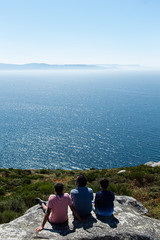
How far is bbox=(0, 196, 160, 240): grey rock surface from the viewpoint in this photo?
5.05 meters

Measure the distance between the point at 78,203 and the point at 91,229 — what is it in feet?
2.83

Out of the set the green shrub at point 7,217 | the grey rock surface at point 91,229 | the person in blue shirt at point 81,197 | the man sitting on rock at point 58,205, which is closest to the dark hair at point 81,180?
the person in blue shirt at point 81,197

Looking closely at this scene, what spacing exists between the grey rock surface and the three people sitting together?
221 millimetres

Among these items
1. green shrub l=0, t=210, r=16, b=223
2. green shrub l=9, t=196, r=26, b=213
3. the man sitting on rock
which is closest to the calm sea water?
green shrub l=9, t=196, r=26, b=213

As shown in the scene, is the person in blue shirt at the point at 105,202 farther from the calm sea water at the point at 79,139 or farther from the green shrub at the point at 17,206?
the calm sea water at the point at 79,139

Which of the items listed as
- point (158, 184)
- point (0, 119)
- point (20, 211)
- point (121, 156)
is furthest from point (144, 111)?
point (20, 211)

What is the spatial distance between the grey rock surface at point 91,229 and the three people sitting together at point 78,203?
0.72ft

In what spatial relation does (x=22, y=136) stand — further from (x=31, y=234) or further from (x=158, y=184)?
(x=31, y=234)

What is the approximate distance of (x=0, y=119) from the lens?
93438 mm

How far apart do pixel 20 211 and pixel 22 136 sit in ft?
209

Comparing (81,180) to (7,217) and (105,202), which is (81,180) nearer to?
(105,202)

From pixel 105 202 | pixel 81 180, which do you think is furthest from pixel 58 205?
pixel 105 202

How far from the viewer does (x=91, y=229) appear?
5.44 meters

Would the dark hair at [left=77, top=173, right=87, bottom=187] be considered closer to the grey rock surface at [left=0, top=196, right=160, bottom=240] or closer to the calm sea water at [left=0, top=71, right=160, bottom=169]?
the grey rock surface at [left=0, top=196, right=160, bottom=240]
